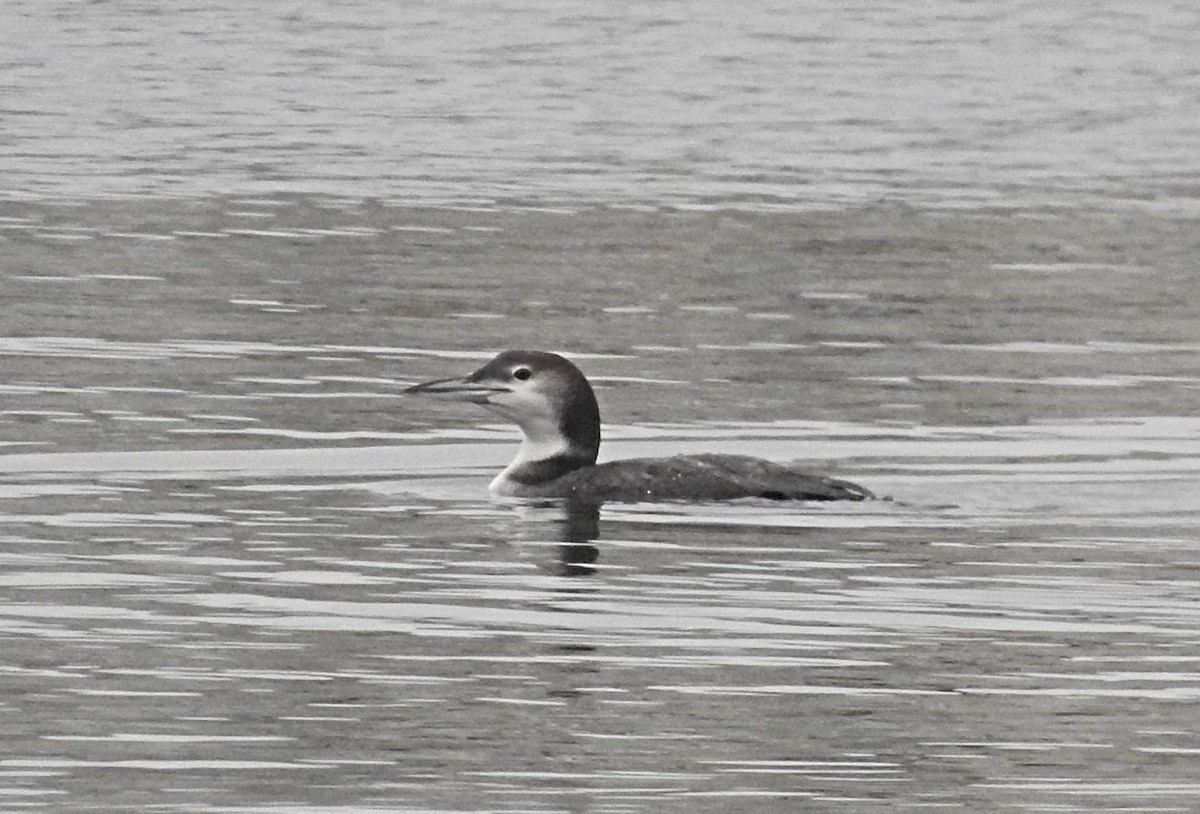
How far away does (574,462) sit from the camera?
15352mm

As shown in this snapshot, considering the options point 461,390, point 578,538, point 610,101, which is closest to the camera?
point 578,538

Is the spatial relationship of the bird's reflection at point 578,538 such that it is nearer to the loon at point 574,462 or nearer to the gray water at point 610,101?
the loon at point 574,462

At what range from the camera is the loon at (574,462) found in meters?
14.3

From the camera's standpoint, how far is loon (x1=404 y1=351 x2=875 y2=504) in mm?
14281

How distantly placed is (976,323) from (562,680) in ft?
35.5

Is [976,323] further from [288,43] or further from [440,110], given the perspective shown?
[288,43]

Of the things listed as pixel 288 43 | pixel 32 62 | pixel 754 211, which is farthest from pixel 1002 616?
pixel 288 43

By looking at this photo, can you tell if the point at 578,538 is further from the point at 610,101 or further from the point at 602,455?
the point at 610,101

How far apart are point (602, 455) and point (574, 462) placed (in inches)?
43.0

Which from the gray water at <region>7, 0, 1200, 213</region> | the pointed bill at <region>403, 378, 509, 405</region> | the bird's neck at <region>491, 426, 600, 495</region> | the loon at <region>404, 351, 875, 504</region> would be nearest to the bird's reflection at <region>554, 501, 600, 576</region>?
the loon at <region>404, 351, 875, 504</region>

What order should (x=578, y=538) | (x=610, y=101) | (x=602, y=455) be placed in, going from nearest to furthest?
(x=578, y=538) → (x=602, y=455) → (x=610, y=101)

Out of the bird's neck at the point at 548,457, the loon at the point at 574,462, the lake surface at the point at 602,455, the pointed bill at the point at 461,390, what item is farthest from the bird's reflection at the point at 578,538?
the pointed bill at the point at 461,390

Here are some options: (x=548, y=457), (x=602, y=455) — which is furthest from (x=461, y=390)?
(x=602, y=455)

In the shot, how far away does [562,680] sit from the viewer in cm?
1059
